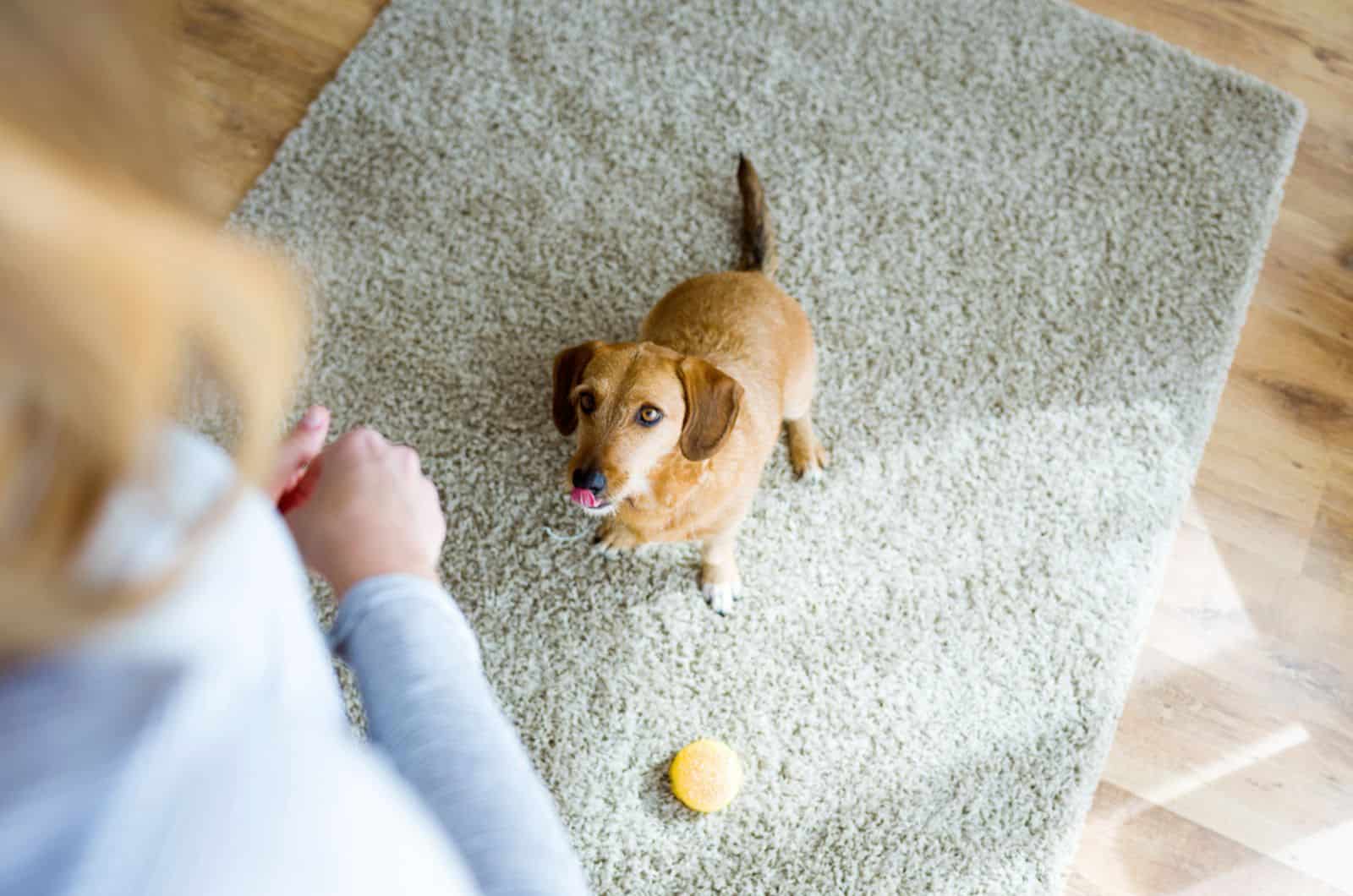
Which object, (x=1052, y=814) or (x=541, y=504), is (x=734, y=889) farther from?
(x=541, y=504)

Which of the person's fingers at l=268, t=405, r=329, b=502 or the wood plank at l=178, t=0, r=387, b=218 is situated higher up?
the person's fingers at l=268, t=405, r=329, b=502

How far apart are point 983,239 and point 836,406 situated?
0.61 meters

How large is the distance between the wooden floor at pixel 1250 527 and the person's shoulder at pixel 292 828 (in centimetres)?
182

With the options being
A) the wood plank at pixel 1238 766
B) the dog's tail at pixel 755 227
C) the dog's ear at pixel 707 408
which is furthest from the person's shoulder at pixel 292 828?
the wood plank at pixel 1238 766

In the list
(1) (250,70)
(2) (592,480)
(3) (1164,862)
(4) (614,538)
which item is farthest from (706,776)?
(1) (250,70)

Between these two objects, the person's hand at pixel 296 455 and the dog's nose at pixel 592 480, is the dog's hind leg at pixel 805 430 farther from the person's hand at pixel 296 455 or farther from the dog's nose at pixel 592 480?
the person's hand at pixel 296 455

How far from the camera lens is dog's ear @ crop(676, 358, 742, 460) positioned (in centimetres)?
159

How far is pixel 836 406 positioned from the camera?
A: 2.15 m

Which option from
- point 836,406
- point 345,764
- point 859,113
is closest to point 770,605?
point 836,406

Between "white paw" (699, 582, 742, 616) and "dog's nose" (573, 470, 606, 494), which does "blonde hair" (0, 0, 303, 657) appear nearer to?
"dog's nose" (573, 470, 606, 494)

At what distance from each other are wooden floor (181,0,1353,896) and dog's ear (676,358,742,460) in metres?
1.19

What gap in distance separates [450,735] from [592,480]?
931mm

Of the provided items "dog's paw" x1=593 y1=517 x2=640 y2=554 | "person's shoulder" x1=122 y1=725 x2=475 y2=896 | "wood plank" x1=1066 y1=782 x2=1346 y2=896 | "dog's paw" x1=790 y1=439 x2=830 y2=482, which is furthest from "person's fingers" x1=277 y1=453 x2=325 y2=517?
"wood plank" x1=1066 y1=782 x2=1346 y2=896

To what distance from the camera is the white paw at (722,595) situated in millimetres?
1972
